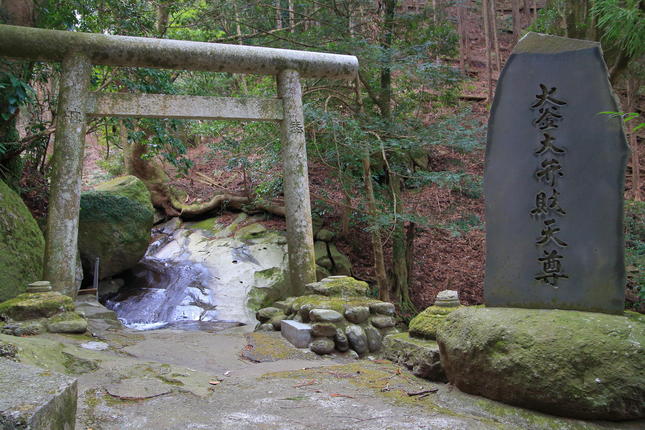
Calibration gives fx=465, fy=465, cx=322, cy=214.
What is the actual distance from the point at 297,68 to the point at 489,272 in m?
4.41

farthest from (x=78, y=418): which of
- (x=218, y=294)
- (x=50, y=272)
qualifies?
(x=218, y=294)

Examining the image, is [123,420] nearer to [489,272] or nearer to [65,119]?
[489,272]

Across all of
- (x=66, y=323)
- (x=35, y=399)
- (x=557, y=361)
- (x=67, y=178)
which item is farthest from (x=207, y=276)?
(x=35, y=399)

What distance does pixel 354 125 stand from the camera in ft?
23.0

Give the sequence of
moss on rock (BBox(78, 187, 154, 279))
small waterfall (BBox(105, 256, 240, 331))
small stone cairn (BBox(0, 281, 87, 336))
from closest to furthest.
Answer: small stone cairn (BBox(0, 281, 87, 336))
small waterfall (BBox(105, 256, 240, 331))
moss on rock (BBox(78, 187, 154, 279))

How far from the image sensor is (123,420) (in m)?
2.57

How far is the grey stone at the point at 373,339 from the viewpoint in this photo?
5.07 meters

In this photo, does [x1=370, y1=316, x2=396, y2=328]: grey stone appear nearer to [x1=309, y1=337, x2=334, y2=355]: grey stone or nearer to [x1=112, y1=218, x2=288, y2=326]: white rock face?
[x1=309, y1=337, x2=334, y2=355]: grey stone

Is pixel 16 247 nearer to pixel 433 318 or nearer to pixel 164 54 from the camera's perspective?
pixel 164 54

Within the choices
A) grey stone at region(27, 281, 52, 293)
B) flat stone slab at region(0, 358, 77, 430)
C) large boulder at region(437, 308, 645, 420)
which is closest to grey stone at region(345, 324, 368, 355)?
large boulder at region(437, 308, 645, 420)

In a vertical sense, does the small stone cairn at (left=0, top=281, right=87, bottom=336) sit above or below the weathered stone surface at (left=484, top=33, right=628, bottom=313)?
below

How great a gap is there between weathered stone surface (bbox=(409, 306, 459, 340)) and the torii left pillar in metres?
4.13

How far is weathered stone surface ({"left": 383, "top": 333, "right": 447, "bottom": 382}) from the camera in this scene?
3471mm

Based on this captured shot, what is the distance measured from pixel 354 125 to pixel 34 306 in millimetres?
4699
